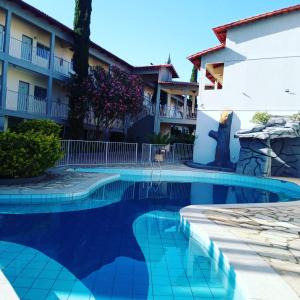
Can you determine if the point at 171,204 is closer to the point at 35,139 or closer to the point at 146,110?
the point at 35,139

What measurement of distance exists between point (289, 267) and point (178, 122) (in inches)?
819

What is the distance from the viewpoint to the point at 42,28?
19.3 m

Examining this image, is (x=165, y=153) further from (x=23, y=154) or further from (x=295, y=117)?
(x=23, y=154)

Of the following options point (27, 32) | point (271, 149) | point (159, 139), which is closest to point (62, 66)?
point (27, 32)

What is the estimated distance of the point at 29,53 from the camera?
1905 centimetres

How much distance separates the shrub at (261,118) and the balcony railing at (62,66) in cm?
1173

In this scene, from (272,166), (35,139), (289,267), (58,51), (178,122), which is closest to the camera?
(289,267)

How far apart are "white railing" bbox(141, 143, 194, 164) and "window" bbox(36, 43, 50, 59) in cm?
883

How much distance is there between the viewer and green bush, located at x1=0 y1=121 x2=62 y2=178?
9836 millimetres

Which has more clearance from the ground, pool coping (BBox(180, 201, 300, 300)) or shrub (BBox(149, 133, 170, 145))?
shrub (BBox(149, 133, 170, 145))

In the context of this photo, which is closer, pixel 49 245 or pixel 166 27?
pixel 49 245

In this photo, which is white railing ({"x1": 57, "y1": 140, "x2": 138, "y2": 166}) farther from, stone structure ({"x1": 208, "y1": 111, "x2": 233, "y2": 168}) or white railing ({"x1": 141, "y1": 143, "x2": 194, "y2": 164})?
stone structure ({"x1": 208, "y1": 111, "x2": 233, "y2": 168})

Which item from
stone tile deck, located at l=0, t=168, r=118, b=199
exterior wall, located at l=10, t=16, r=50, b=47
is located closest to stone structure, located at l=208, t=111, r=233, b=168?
stone tile deck, located at l=0, t=168, r=118, b=199

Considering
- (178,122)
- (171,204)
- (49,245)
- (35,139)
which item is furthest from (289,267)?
(178,122)
